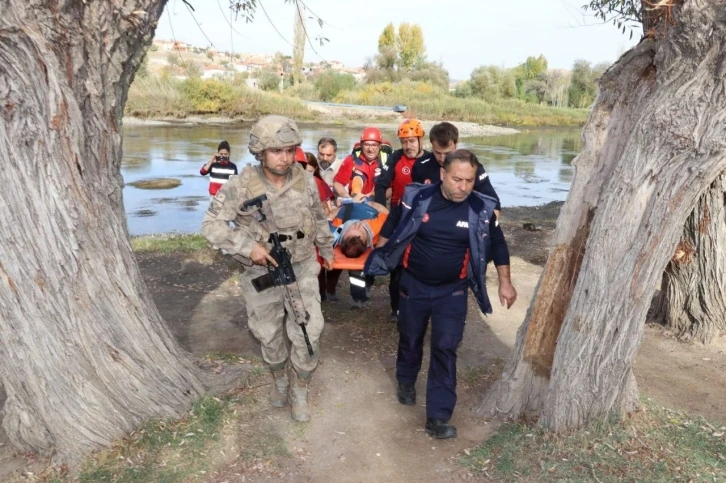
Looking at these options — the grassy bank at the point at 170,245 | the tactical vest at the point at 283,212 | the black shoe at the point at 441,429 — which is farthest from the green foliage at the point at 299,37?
the grassy bank at the point at 170,245

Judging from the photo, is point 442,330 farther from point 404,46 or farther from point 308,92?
point 404,46

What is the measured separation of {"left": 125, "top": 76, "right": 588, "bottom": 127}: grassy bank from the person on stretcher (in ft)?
106

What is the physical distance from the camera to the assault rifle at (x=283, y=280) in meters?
4.05

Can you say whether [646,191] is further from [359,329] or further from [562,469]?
[359,329]

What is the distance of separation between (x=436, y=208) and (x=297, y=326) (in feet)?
3.86

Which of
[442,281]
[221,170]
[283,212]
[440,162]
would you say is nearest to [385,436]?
[442,281]

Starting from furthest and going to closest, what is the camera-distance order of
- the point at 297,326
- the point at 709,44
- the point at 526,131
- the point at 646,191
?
the point at 526,131 < the point at 297,326 < the point at 646,191 < the point at 709,44

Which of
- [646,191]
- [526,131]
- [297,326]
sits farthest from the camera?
[526,131]

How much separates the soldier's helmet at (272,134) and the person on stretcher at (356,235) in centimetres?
141

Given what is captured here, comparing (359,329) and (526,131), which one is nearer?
(359,329)

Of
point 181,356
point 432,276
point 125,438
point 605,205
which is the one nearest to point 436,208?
point 432,276

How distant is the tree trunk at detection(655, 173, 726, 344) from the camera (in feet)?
19.1

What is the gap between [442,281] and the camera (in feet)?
A: 13.7

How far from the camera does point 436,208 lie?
4.12 metres
